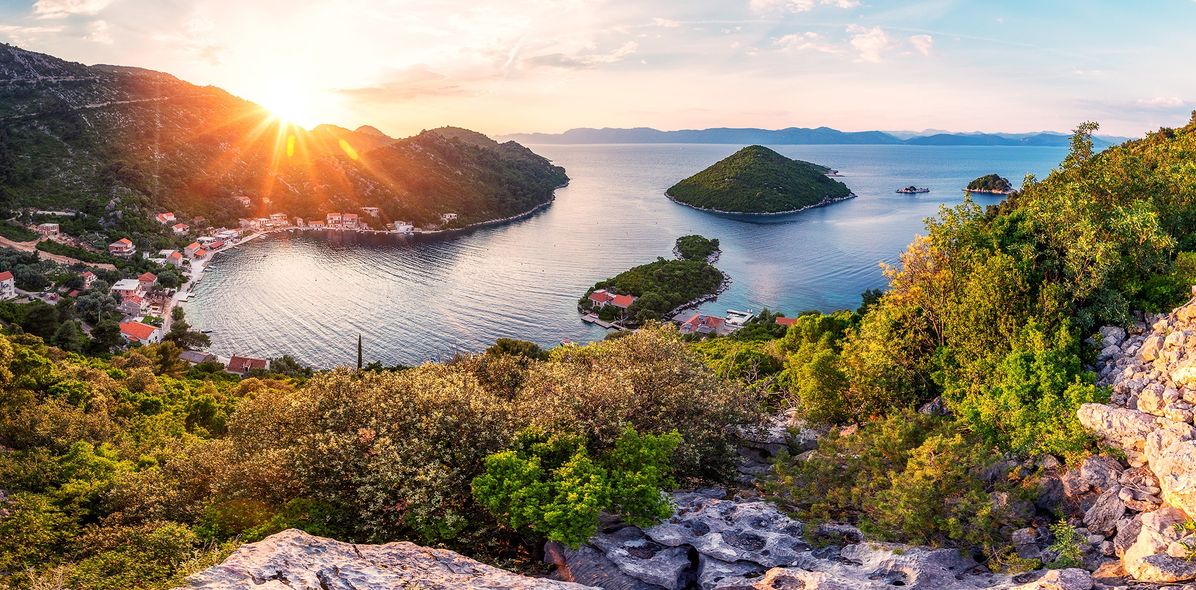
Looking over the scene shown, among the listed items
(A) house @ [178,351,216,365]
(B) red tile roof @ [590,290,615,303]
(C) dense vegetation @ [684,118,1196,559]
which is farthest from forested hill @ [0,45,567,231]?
(C) dense vegetation @ [684,118,1196,559]

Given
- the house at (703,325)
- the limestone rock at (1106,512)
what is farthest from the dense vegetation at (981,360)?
the house at (703,325)

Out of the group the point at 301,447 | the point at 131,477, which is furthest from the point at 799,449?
the point at 131,477

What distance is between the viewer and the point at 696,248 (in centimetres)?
12288

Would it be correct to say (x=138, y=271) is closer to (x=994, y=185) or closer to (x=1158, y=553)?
(x=1158, y=553)

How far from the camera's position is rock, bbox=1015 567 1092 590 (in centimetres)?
1143

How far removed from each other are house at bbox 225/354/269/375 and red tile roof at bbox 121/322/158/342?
49.1ft

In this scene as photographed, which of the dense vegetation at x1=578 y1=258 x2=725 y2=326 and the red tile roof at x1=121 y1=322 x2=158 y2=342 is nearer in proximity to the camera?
the red tile roof at x1=121 y1=322 x2=158 y2=342

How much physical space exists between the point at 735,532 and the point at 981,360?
38.1 ft

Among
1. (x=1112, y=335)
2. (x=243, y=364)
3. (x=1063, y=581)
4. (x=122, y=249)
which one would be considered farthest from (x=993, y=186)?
(x=122, y=249)

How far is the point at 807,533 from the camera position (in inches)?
639

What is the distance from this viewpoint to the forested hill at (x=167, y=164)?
124750mm

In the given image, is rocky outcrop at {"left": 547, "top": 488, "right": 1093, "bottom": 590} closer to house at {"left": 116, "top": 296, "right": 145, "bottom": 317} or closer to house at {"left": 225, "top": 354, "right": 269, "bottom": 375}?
house at {"left": 225, "top": 354, "right": 269, "bottom": 375}

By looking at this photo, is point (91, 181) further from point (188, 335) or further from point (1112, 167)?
point (1112, 167)

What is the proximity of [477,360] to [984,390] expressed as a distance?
21527 mm
